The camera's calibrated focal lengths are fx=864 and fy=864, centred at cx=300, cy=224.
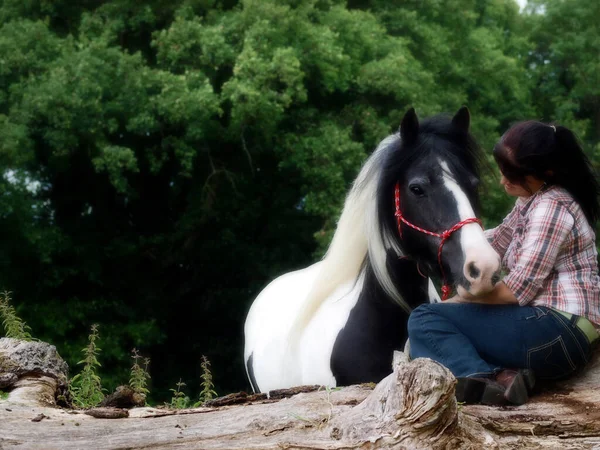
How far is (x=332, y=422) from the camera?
299 cm

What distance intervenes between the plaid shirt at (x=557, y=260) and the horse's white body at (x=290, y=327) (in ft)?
3.17

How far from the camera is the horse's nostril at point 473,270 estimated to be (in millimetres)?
3430

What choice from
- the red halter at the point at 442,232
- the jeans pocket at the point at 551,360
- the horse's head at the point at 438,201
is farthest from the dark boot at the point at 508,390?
the red halter at the point at 442,232

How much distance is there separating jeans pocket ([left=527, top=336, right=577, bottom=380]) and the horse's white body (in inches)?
37.6

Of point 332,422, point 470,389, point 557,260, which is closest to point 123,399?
point 332,422

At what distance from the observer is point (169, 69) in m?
13.9

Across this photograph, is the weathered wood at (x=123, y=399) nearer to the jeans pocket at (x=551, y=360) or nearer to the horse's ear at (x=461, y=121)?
the jeans pocket at (x=551, y=360)

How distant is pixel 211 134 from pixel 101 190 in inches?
121

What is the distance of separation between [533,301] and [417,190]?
75 cm

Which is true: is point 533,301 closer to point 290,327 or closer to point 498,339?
point 498,339

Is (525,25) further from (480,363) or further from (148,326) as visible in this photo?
(480,363)

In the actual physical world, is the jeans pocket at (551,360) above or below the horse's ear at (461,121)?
below

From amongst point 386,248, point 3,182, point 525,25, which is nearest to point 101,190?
point 3,182

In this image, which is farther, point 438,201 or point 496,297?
point 438,201
